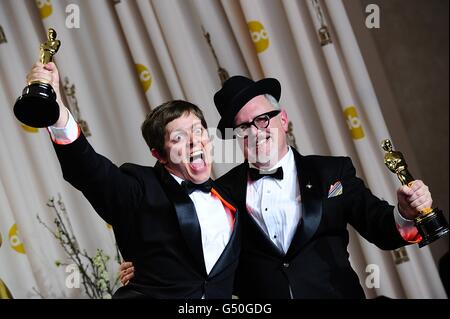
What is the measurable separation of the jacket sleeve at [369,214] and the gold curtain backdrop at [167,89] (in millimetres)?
890

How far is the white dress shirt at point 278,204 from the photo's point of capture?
167cm

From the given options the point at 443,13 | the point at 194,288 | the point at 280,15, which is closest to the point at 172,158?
the point at 194,288

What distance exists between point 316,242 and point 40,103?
0.71 meters

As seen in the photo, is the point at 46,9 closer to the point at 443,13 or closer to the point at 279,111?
the point at 279,111

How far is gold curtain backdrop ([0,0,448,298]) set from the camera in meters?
2.62

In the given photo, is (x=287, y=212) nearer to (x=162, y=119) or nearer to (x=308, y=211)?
(x=308, y=211)

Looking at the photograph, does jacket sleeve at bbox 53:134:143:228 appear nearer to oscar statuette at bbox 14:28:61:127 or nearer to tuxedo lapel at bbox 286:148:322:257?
oscar statuette at bbox 14:28:61:127

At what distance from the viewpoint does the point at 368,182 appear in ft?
8.58

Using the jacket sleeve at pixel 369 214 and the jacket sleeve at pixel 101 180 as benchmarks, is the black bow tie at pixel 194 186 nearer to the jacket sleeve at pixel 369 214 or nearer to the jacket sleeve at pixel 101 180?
the jacket sleeve at pixel 101 180

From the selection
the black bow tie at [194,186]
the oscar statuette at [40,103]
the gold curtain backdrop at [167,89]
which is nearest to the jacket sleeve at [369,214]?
the black bow tie at [194,186]

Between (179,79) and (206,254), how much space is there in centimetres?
125

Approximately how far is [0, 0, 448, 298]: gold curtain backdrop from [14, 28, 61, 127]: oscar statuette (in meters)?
Answer: 1.18

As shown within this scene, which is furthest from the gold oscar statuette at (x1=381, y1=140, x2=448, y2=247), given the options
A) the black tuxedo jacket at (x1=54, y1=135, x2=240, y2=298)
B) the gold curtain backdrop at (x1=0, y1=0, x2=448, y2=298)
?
the gold curtain backdrop at (x1=0, y1=0, x2=448, y2=298)

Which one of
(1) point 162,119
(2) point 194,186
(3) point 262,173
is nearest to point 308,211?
(3) point 262,173
